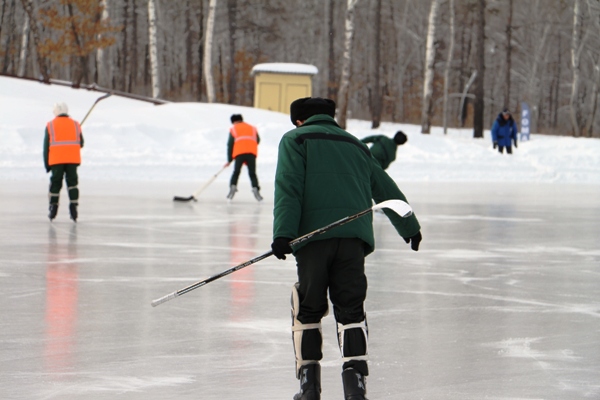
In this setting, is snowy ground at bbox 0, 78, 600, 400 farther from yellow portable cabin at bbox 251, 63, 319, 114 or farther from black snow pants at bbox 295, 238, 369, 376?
yellow portable cabin at bbox 251, 63, 319, 114

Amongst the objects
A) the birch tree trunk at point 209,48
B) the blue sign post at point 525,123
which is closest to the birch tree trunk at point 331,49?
the birch tree trunk at point 209,48

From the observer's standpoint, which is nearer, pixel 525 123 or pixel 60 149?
pixel 60 149

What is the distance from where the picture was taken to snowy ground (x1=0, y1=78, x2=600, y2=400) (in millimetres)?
5320

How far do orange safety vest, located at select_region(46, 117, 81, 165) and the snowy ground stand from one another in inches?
32.1

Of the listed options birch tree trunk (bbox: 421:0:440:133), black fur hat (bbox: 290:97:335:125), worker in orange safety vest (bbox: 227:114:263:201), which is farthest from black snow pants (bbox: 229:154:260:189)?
birch tree trunk (bbox: 421:0:440:133)

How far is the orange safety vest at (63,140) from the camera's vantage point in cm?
1376

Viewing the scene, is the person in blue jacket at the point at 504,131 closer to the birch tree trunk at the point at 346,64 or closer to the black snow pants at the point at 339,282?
the birch tree trunk at the point at 346,64

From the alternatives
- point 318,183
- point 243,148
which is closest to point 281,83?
point 243,148

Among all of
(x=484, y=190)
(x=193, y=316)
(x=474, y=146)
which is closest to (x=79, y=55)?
(x=474, y=146)

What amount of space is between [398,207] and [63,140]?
973cm

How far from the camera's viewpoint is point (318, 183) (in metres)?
4.71

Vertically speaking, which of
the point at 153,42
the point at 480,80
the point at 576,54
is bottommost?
the point at 480,80

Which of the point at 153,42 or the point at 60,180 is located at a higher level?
the point at 153,42

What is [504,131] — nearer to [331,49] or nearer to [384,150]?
[384,150]
